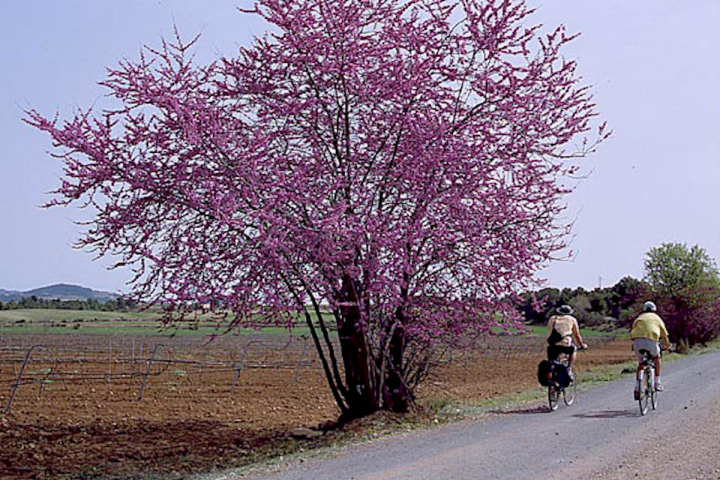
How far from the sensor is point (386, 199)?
1480 centimetres

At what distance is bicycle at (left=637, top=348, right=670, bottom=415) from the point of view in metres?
14.3

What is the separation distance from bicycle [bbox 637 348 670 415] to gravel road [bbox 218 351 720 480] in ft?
0.69

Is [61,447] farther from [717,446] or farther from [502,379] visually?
[502,379]

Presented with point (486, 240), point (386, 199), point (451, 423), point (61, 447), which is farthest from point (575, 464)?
point (61, 447)

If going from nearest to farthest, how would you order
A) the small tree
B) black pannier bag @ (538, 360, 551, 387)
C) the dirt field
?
1. the dirt field
2. black pannier bag @ (538, 360, 551, 387)
3. the small tree

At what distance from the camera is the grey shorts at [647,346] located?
48.0ft

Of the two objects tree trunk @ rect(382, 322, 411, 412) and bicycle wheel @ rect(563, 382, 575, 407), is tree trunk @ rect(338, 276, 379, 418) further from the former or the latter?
bicycle wheel @ rect(563, 382, 575, 407)

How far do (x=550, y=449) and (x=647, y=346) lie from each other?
4605mm

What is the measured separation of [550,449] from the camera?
1084cm

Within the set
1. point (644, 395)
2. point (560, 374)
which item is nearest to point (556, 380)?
point (560, 374)

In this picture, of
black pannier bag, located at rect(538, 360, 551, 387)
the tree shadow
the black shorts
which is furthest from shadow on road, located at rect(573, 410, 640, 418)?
the black shorts

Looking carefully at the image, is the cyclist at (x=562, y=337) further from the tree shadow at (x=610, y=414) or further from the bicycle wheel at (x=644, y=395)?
the bicycle wheel at (x=644, y=395)

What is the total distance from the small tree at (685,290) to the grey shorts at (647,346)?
1285 inches

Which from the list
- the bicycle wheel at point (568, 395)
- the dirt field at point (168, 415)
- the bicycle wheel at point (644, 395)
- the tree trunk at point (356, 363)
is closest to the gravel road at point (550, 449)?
the bicycle wheel at point (644, 395)
